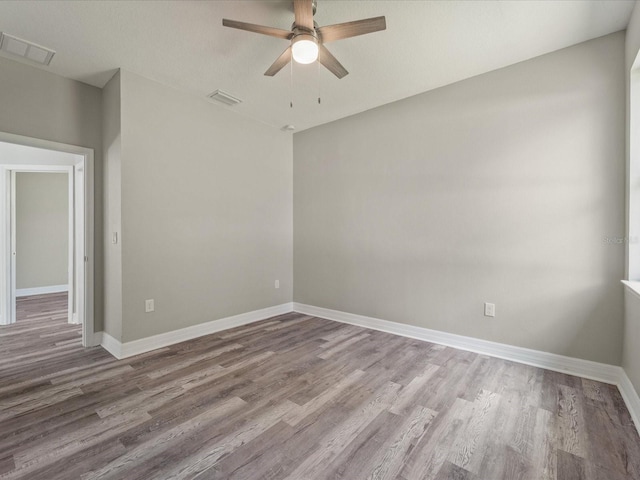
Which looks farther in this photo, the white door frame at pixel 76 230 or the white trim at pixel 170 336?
the white door frame at pixel 76 230

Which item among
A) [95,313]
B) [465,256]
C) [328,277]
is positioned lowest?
[95,313]

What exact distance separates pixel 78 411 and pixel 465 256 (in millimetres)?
3367

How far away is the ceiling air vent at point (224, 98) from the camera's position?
3246mm

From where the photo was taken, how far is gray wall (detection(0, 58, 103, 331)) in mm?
2588

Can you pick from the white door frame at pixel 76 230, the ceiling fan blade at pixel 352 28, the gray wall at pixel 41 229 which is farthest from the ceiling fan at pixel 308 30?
the gray wall at pixel 41 229

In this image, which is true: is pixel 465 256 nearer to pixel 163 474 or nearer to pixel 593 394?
pixel 593 394

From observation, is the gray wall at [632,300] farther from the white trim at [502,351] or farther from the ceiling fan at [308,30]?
the ceiling fan at [308,30]

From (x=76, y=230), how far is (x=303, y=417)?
3.47 metres

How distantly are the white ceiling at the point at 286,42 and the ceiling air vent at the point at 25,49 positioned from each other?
7 centimetres

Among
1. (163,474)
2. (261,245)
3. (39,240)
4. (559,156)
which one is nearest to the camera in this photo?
(163,474)

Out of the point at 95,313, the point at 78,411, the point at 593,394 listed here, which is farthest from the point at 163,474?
the point at 593,394

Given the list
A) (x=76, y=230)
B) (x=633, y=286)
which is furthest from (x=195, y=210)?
(x=633, y=286)

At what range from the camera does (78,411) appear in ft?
6.38

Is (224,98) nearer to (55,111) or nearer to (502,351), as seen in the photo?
(55,111)
